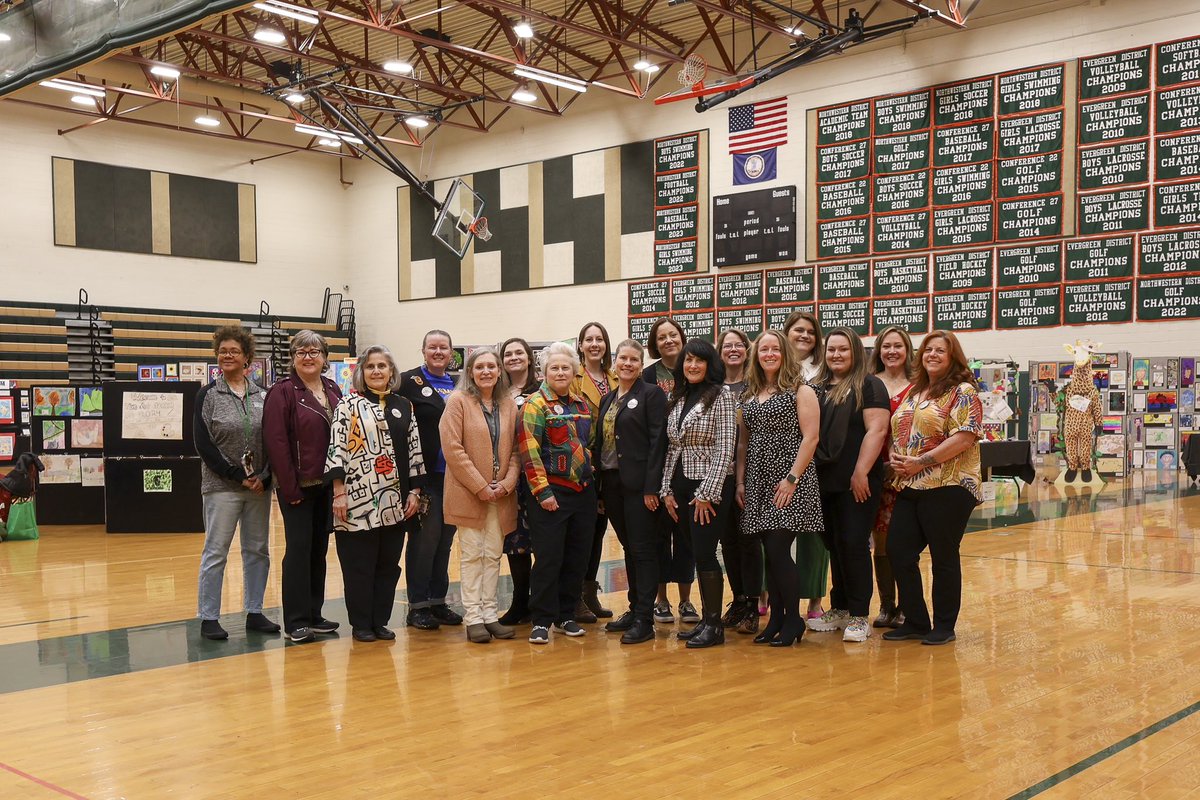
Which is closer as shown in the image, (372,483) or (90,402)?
(372,483)

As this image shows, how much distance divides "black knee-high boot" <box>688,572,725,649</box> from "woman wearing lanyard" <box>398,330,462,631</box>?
1.32 meters

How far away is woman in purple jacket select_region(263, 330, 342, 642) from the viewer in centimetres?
492

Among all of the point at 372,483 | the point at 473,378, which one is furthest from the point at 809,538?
the point at 372,483

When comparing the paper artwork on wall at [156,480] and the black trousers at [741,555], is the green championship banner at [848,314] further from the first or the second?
the black trousers at [741,555]

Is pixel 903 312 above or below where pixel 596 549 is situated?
above

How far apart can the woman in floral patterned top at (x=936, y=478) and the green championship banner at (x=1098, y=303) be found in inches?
400

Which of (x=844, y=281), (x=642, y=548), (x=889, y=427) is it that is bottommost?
(x=642, y=548)

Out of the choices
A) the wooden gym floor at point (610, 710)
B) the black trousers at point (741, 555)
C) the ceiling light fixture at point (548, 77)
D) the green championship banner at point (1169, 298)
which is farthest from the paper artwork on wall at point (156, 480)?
the green championship banner at point (1169, 298)

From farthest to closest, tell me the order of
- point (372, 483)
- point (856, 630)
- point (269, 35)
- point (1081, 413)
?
point (269, 35) → point (1081, 413) → point (372, 483) → point (856, 630)

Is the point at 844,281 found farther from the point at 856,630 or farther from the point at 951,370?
the point at 856,630

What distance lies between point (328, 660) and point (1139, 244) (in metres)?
12.2

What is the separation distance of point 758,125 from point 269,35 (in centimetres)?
744

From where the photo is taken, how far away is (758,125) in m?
16.8

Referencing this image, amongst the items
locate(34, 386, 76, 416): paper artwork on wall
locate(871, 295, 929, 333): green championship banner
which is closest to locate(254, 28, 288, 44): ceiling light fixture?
locate(34, 386, 76, 416): paper artwork on wall
